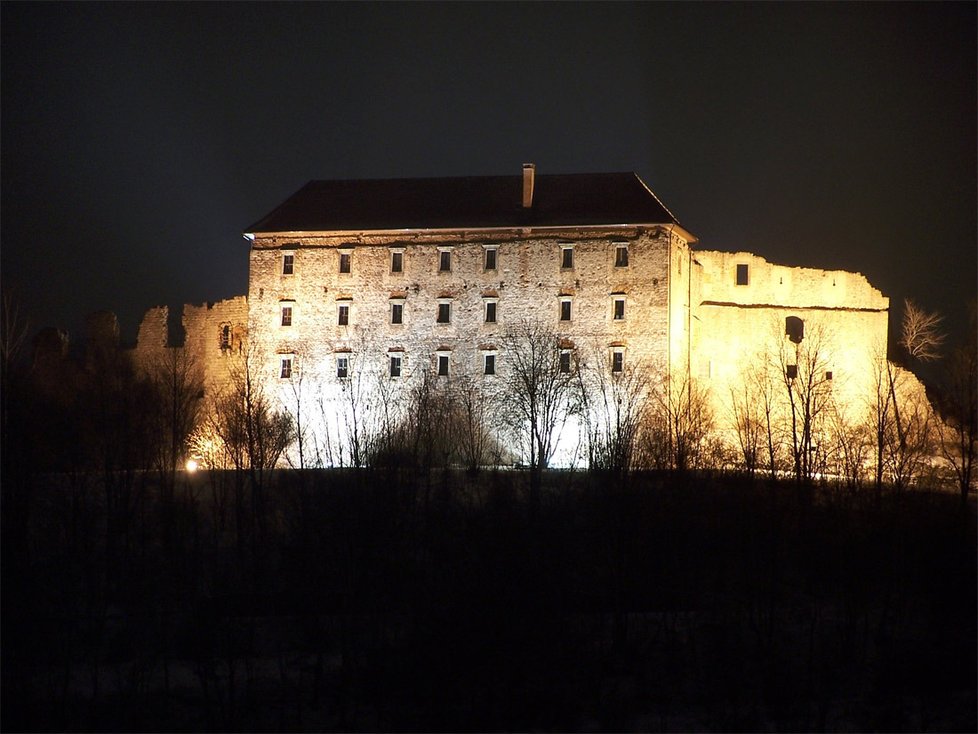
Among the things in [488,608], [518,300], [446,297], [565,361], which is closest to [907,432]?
[565,361]

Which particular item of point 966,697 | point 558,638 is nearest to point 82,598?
point 558,638

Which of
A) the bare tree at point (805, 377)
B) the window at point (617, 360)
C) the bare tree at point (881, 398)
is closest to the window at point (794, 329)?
the bare tree at point (805, 377)

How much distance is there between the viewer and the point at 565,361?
2411 inches

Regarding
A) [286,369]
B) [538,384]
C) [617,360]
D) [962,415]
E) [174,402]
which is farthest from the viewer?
[286,369]

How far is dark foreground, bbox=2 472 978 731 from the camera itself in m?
38.2

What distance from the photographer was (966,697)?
39281 mm

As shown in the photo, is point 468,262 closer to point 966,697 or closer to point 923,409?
point 923,409

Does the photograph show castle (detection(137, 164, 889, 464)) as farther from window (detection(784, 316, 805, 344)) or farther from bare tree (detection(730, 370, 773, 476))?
bare tree (detection(730, 370, 773, 476))

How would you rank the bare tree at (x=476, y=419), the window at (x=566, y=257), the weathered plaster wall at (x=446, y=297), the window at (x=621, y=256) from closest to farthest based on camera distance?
the bare tree at (x=476, y=419) < the weathered plaster wall at (x=446, y=297) < the window at (x=621, y=256) < the window at (x=566, y=257)

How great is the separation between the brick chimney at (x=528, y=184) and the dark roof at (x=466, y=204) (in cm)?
25

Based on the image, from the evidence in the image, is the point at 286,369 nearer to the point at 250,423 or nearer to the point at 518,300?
the point at 518,300

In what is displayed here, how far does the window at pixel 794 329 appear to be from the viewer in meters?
64.8

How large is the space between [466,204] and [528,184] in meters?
2.46

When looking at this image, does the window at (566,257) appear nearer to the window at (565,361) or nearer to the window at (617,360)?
the window at (565,361)
